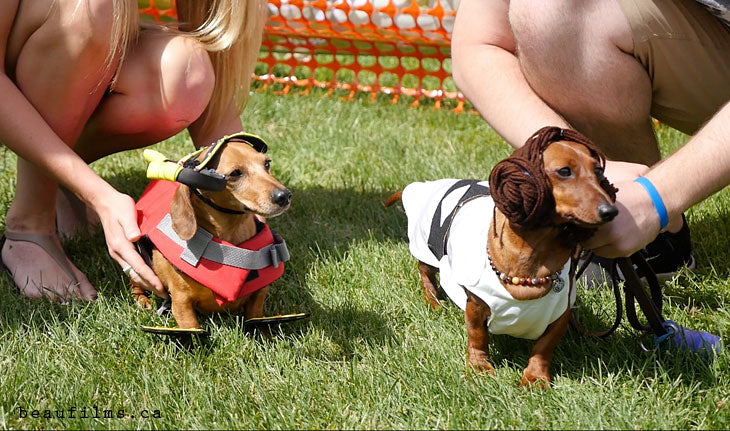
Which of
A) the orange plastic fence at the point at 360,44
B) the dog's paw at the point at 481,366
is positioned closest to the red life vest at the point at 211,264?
the dog's paw at the point at 481,366

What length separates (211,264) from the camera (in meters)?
2.20

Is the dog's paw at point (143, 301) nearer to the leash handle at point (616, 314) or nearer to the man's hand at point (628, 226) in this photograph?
the leash handle at point (616, 314)

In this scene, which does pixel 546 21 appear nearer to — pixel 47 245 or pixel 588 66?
pixel 588 66

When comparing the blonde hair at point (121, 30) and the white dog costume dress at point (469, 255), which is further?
the blonde hair at point (121, 30)

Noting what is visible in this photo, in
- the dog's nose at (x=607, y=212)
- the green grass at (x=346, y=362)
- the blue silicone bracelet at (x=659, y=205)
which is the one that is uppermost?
the dog's nose at (x=607, y=212)

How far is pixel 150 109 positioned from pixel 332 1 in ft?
9.15

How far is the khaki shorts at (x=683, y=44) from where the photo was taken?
226 cm

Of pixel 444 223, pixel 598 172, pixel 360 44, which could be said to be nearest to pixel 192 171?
pixel 444 223

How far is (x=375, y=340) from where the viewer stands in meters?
2.30

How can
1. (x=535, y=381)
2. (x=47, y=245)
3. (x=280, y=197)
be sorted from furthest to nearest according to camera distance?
(x=47, y=245)
(x=280, y=197)
(x=535, y=381)

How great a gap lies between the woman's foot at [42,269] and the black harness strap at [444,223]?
1.08m

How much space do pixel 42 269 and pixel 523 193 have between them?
5.37ft

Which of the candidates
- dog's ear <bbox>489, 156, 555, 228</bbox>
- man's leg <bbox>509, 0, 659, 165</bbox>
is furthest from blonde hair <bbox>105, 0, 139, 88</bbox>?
dog's ear <bbox>489, 156, 555, 228</bbox>

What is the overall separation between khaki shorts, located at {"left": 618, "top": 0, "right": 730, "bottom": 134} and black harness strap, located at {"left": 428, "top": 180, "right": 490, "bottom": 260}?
1.97 ft
